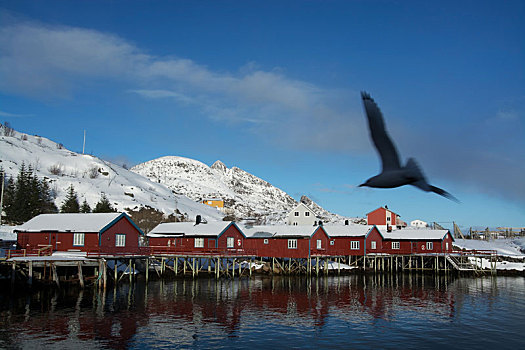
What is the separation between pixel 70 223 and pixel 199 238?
52.9ft

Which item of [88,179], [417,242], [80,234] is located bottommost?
[417,242]

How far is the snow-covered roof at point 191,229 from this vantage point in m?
56.1

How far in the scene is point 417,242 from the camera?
69688 mm

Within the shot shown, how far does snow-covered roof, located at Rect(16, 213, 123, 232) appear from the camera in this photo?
4366 cm

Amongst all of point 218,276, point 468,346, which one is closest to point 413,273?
point 218,276

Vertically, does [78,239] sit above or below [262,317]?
above

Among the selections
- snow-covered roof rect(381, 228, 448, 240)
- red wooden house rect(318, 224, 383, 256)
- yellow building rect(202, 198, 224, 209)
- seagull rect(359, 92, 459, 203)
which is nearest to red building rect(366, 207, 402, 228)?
snow-covered roof rect(381, 228, 448, 240)

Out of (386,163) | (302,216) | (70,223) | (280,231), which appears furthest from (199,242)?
(386,163)

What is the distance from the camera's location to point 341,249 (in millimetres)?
64500

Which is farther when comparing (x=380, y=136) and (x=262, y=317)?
(x=262, y=317)

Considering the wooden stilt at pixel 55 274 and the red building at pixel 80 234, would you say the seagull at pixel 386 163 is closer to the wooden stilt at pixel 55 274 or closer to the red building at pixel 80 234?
the wooden stilt at pixel 55 274

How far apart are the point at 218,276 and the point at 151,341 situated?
28.2m

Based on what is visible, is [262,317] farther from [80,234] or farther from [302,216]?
[302,216]

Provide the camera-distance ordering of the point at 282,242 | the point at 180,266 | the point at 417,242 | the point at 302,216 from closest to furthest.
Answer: the point at 180,266, the point at 282,242, the point at 417,242, the point at 302,216
